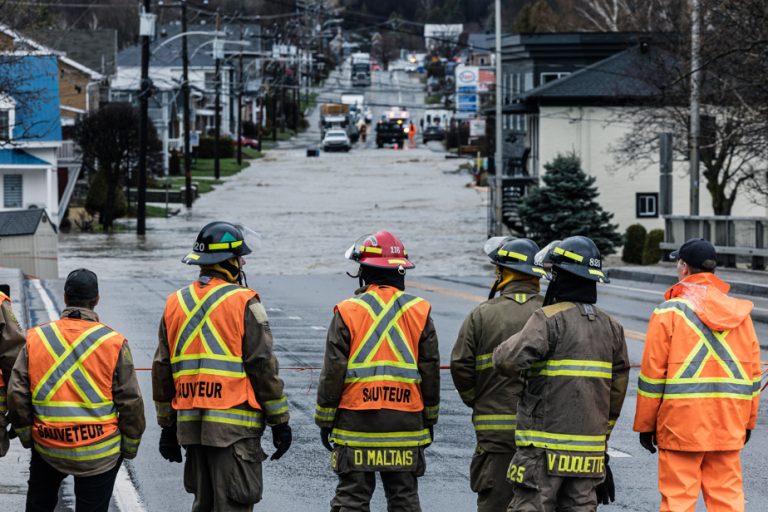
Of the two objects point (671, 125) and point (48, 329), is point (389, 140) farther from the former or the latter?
point (48, 329)

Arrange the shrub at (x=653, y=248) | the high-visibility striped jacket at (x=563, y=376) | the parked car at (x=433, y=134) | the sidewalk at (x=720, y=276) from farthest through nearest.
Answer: the parked car at (x=433, y=134) < the shrub at (x=653, y=248) < the sidewalk at (x=720, y=276) < the high-visibility striped jacket at (x=563, y=376)

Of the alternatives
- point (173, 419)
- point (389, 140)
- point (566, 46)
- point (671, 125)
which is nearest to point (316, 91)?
point (389, 140)

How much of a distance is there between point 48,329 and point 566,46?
172 feet

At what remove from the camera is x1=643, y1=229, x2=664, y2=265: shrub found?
34.5m

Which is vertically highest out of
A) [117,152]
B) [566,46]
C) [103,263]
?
[566,46]

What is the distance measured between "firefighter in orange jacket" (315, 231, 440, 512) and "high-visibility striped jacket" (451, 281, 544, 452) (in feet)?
0.71

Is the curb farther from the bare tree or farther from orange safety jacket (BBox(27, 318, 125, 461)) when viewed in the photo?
orange safety jacket (BBox(27, 318, 125, 461))

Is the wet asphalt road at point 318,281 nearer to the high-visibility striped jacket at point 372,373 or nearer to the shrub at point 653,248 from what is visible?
the high-visibility striped jacket at point 372,373

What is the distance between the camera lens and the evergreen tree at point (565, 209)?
126 feet

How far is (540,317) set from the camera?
6.58 m

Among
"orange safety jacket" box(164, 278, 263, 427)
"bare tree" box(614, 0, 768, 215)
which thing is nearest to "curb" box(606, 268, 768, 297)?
"bare tree" box(614, 0, 768, 215)

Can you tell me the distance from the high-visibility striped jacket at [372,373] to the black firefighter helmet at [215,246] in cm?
67

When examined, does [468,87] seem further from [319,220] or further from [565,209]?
[565,209]

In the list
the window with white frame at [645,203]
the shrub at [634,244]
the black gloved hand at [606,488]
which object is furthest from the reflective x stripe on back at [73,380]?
the window with white frame at [645,203]
